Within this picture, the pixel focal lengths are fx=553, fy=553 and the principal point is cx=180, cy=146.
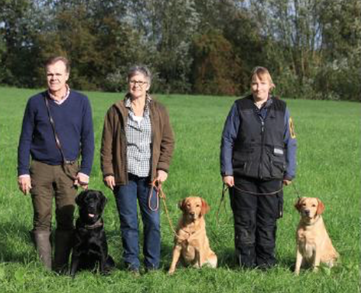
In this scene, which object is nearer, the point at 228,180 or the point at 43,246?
the point at 43,246

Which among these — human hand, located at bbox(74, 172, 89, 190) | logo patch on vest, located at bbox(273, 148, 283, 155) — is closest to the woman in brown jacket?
human hand, located at bbox(74, 172, 89, 190)

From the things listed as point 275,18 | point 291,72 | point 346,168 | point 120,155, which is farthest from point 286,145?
point 275,18

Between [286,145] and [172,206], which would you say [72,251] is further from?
[172,206]

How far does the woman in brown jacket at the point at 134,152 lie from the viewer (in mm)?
5633

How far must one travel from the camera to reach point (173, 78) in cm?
5166

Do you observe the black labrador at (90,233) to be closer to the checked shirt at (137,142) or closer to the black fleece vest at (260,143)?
the checked shirt at (137,142)

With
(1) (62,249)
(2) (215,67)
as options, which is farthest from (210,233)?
(2) (215,67)

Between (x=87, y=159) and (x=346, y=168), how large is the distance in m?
8.20

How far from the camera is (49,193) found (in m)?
5.57

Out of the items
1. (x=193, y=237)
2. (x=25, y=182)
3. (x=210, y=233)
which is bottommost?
(x=210, y=233)

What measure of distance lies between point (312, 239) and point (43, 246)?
112 inches

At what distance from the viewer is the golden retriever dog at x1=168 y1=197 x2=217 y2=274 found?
19.7 ft

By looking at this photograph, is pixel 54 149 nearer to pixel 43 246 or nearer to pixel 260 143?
pixel 43 246

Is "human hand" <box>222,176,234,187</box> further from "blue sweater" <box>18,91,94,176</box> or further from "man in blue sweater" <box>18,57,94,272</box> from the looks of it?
"blue sweater" <box>18,91,94,176</box>
